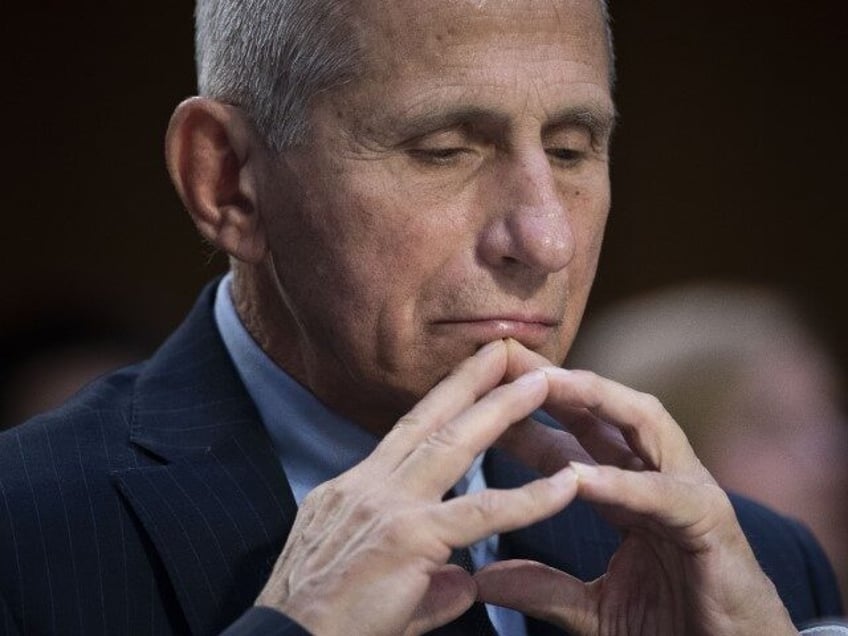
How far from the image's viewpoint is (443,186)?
196 centimetres

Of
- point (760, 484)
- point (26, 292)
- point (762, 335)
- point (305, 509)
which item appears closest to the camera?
point (305, 509)

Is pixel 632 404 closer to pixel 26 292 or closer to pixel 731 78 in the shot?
pixel 26 292

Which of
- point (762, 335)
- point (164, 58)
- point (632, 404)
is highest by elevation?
point (164, 58)

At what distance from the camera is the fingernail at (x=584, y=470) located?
1794 mm

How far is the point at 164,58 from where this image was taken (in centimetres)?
456

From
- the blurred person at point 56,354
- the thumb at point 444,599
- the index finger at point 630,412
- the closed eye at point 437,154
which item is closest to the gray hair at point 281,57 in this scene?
the closed eye at point 437,154

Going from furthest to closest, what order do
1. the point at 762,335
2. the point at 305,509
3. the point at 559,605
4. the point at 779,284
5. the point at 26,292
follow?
the point at 779,284, the point at 26,292, the point at 762,335, the point at 559,605, the point at 305,509

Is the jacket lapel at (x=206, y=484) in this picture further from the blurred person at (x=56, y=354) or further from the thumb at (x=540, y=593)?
the blurred person at (x=56, y=354)

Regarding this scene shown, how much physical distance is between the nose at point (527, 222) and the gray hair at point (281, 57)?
0.23 meters

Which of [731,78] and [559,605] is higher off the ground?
[731,78]

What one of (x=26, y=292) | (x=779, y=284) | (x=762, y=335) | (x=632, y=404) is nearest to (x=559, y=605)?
(x=632, y=404)

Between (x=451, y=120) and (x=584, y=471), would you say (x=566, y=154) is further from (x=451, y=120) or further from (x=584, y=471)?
(x=584, y=471)

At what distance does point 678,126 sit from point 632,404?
9.99ft

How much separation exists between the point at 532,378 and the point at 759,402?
6.25 feet
